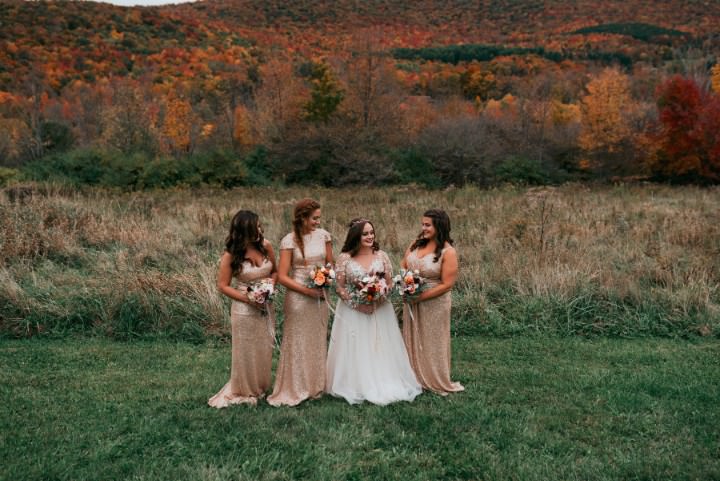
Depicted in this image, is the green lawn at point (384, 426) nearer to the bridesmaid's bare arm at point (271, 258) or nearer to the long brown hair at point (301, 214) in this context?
the bridesmaid's bare arm at point (271, 258)

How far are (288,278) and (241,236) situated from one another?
59 cm

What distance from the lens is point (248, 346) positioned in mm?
5574

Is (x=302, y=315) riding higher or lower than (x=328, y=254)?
lower

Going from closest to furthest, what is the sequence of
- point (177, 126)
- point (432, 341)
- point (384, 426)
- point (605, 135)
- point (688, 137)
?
point (384, 426) < point (432, 341) < point (688, 137) < point (605, 135) < point (177, 126)

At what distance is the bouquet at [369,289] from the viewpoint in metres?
Answer: 5.53

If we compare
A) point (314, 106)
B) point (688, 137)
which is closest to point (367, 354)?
point (314, 106)

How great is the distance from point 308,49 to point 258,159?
50.6m

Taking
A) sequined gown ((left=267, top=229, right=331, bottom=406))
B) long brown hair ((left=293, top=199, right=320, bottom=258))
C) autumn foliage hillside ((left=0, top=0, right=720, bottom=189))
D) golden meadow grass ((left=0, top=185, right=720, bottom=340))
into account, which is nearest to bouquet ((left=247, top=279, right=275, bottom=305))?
sequined gown ((left=267, top=229, right=331, bottom=406))

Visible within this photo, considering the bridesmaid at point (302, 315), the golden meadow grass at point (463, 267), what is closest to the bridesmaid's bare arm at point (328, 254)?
the bridesmaid at point (302, 315)

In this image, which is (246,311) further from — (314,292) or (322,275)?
(322,275)

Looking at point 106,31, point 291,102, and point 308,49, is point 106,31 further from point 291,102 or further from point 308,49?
point 291,102

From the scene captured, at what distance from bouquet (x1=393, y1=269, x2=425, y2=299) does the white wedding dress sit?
0.17 meters

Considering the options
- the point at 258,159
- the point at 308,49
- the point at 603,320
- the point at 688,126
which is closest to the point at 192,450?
the point at 603,320

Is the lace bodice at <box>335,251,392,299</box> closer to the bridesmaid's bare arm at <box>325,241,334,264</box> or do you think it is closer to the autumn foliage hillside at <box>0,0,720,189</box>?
the bridesmaid's bare arm at <box>325,241,334,264</box>
